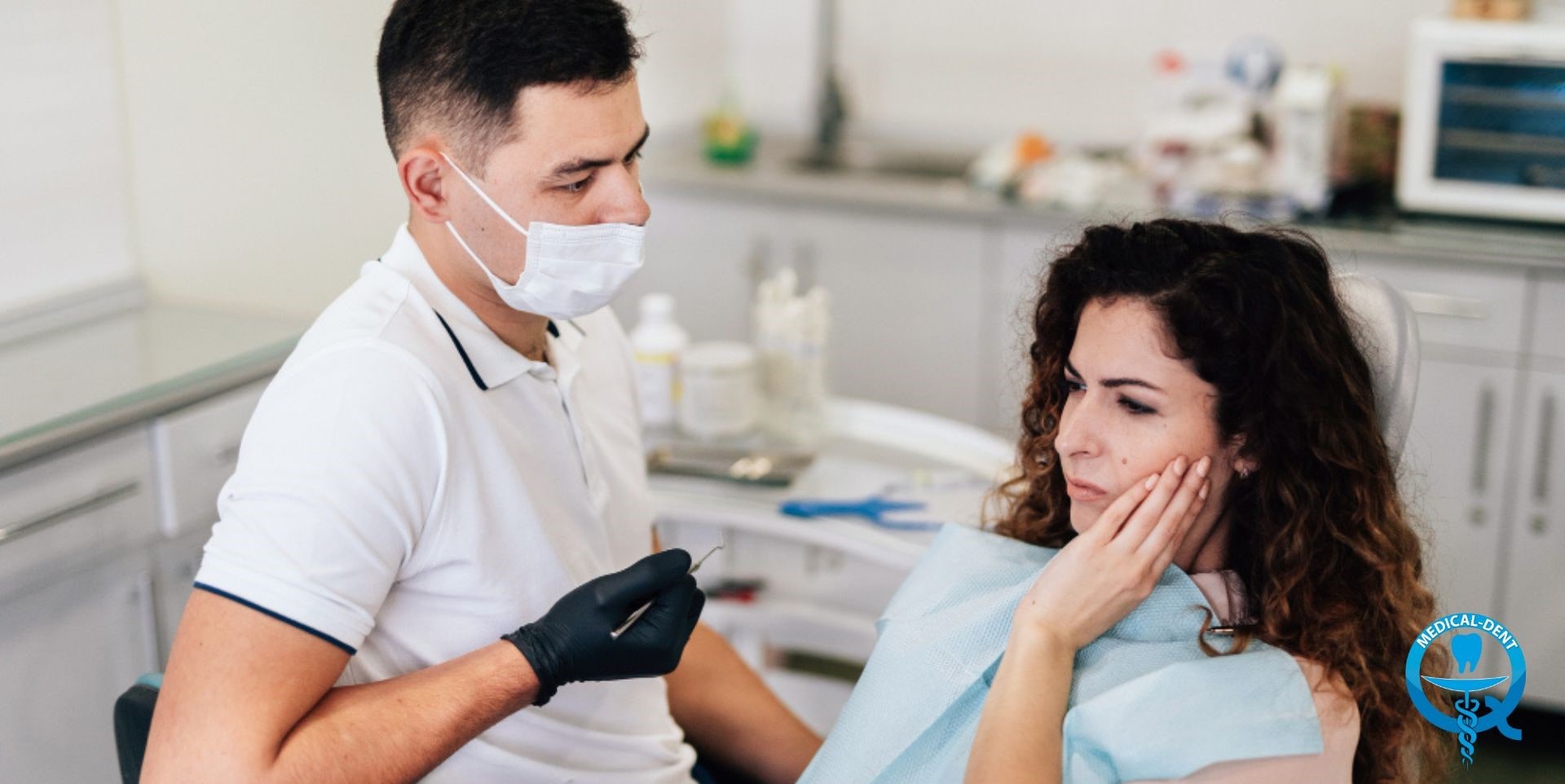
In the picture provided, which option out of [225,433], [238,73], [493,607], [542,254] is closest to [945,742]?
[493,607]

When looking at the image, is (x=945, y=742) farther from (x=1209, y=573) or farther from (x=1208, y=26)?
(x=1208, y=26)

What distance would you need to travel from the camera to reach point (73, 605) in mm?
2094

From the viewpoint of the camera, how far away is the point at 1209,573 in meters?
1.46

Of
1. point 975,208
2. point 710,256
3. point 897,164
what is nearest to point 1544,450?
point 975,208

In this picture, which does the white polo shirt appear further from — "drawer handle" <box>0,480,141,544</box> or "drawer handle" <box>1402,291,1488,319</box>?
"drawer handle" <box>1402,291,1488,319</box>

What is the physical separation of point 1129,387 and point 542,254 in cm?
58

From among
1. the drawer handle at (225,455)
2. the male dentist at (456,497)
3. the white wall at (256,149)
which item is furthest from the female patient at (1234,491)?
the white wall at (256,149)

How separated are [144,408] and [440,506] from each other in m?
0.93

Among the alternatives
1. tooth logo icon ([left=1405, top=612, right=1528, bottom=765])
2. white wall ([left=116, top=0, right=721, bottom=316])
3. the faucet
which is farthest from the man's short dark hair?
the faucet

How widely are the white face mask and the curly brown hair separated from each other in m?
0.48

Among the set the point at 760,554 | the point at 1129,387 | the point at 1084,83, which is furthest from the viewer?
the point at 1084,83

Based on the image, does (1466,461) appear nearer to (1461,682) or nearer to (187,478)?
(1461,682)

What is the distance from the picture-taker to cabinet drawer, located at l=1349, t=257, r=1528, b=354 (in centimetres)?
291

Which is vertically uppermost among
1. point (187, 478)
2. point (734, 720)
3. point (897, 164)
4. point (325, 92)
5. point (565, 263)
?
point (325, 92)
